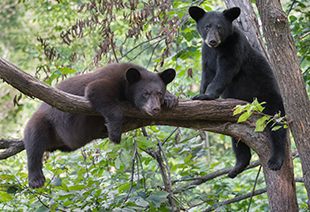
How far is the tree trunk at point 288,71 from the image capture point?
2.55m

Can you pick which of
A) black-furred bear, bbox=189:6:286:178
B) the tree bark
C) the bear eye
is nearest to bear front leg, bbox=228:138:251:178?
black-furred bear, bbox=189:6:286:178

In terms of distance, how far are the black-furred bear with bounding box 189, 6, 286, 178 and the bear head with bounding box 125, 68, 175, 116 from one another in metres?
0.64

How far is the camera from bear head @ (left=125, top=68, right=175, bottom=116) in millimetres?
3084

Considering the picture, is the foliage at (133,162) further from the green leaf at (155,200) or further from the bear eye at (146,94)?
the bear eye at (146,94)

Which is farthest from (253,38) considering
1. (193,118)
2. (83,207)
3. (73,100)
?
(83,207)

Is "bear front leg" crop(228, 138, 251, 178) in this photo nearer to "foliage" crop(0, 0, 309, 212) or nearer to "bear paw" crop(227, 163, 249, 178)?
"bear paw" crop(227, 163, 249, 178)

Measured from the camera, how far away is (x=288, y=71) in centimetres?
263

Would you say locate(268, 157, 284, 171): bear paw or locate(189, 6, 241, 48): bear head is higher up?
locate(189, 6, 241, 48): bear head

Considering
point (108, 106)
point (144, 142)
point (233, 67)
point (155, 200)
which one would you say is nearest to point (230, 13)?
point (233, 67)

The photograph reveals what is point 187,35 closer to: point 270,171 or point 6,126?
point 270,171

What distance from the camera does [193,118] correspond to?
3.34 metres

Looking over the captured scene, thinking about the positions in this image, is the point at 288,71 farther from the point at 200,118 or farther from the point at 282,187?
the point at 282,187

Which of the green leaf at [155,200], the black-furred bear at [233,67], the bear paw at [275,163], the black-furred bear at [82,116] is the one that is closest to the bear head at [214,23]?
the black-furred bear at [233,67]

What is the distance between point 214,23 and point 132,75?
144cm
